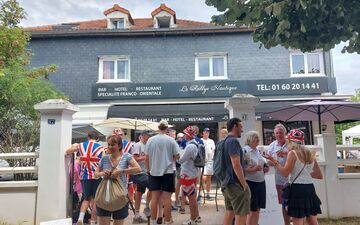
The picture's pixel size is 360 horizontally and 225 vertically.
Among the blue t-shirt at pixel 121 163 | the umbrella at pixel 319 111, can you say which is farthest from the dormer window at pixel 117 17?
the blue t-shirt at pixel 121 163

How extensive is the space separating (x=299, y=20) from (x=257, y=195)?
2.71 metres

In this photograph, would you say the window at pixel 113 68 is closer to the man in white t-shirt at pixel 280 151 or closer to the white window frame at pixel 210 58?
the white window frame at pixel 210 58

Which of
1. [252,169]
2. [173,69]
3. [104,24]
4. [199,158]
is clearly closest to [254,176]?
[252,169]

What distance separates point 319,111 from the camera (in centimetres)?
809

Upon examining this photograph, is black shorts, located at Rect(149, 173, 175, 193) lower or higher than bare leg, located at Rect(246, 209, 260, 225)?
higher

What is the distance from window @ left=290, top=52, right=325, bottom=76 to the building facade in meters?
0.04

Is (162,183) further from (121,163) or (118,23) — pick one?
(118,23)

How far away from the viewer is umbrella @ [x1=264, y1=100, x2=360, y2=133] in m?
7.66

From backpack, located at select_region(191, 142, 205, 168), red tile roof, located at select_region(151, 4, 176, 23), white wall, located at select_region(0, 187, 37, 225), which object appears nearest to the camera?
white wall, located at select_region(0, 187, 37, 225)

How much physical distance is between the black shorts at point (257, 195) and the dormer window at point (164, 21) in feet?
42.5

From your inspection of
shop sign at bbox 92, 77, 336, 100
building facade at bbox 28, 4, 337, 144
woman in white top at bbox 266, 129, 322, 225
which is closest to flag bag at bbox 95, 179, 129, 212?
woman in white top at bbox 266, 129, 322, 225

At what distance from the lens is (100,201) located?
4207 millimetres

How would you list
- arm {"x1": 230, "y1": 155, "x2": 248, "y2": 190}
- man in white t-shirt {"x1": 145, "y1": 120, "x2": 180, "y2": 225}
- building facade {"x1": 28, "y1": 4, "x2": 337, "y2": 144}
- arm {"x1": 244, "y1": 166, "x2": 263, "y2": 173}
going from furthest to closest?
building facade {"x1": 28, "y1": 4, "x2": 337, "y2": 144}, man in white t-shirt {"x1": 145, "y1": 120, "x2": 180, "y2": 225}, arm {"x1": 244, "y1": 166, "x2": 263, "y2": 173}, arm {"x1": 230, "y1": 155, "x2": 248, "y2": 190}

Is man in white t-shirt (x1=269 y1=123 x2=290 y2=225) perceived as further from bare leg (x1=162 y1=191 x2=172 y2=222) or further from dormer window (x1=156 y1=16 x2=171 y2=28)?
dormer window (x1=156 y1=16 x2=171 y2=28)
